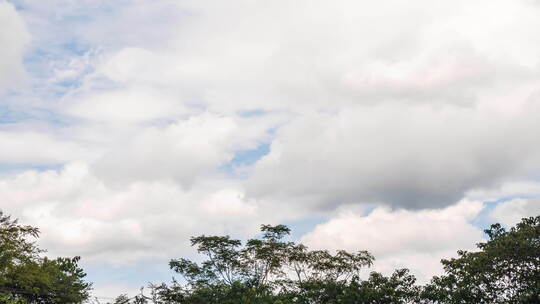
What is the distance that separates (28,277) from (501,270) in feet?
75.2

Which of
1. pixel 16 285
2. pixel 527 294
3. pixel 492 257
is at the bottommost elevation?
pixel 527 294

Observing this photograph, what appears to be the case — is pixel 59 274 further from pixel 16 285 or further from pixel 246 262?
pixel 246 262

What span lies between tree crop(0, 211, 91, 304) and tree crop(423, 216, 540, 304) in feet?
66.2


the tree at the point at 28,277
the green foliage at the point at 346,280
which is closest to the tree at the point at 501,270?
the green foliage at the point at 346,280

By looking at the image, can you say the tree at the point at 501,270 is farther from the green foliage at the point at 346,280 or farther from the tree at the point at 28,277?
the tree at the point at 28,277

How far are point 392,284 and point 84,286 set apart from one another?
17.7m

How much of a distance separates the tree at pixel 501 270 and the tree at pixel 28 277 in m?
20.2

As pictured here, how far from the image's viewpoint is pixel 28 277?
1119 inches

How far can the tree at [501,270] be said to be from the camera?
27297 millimetres

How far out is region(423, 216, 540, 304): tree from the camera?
89.6ft

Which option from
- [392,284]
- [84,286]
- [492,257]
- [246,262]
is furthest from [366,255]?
[84,286]

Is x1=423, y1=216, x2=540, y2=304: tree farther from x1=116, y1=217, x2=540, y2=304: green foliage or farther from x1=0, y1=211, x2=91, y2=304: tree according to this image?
x1=0, y1=211, x2=91, y2=304: tree

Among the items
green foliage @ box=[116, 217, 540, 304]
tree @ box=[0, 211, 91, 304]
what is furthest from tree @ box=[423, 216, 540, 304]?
tree @ box=[0, 211, 91, 304]

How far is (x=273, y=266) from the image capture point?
4022cm
